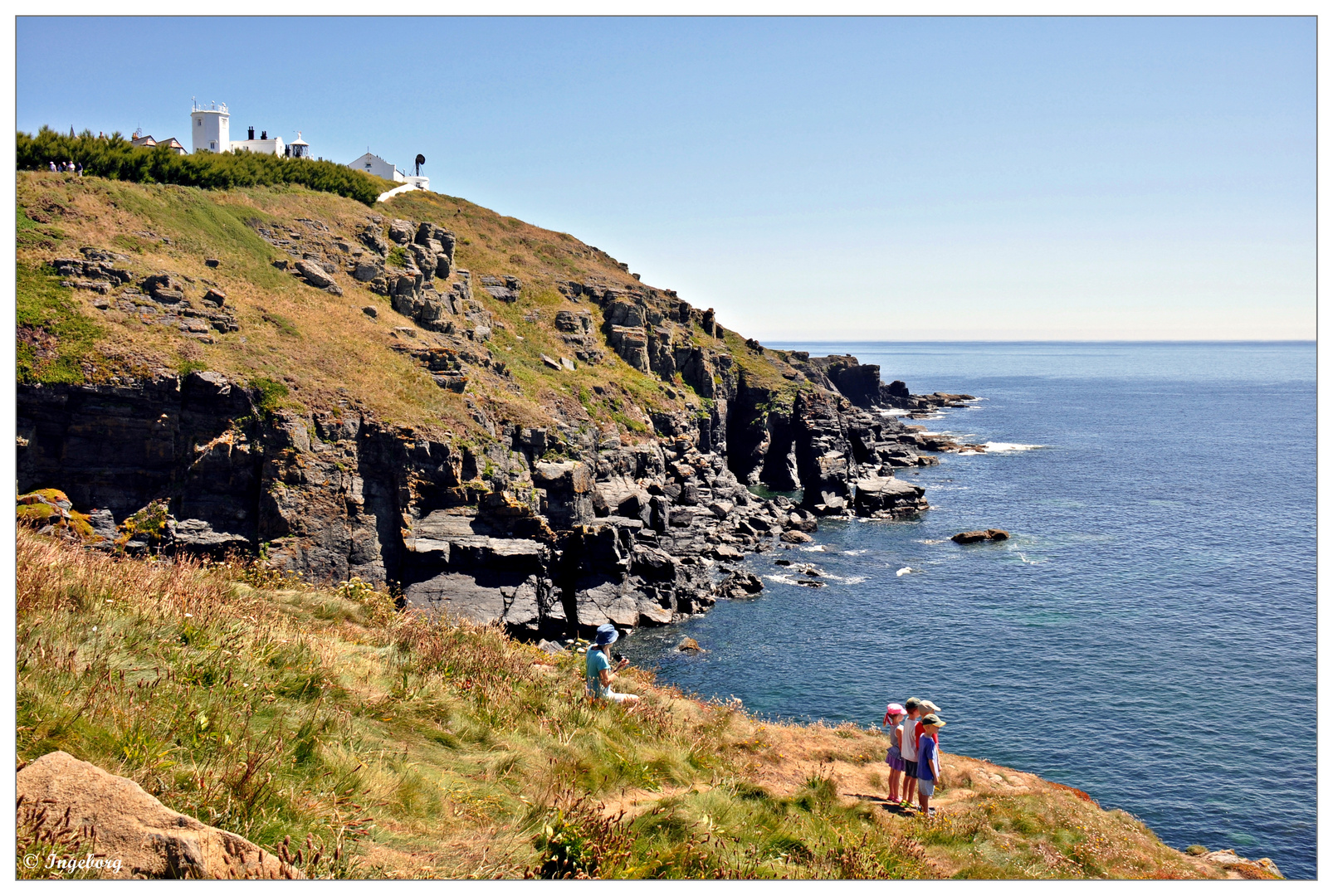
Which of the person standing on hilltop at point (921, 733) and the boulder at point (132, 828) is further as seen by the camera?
the person standing on hilltop at point (921, 733)

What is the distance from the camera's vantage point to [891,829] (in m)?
13.0

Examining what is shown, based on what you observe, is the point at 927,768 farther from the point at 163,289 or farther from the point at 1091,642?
the point at 163,289

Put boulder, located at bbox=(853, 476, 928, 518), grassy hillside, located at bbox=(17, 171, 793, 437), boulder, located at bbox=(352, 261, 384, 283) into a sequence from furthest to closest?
boulder, located at bbox=(853, 476, 928, 518)
boulder, located at bbox=(352, 261, 384, 283)
grassy hillside, located at bbox=(17, 171, 793, 437)

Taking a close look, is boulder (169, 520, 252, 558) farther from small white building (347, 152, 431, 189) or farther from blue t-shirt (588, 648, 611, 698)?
small white building (347, 152, 431, 189)

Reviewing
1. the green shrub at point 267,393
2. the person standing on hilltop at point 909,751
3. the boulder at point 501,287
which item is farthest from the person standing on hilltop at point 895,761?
the boulder at point 501,287

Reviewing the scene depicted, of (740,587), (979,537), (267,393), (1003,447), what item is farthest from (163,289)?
(1003,447)

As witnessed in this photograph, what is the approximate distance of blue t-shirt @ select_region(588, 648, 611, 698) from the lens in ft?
46.6

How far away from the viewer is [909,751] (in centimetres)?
1547

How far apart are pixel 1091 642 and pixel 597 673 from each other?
3952cm

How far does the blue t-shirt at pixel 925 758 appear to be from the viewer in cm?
1498

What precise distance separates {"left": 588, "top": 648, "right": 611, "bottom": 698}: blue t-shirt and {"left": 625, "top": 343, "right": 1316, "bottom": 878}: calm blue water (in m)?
23.9

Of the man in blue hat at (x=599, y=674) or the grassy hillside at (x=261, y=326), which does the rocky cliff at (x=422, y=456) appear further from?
the man in blue hat at (x=599, y=674)

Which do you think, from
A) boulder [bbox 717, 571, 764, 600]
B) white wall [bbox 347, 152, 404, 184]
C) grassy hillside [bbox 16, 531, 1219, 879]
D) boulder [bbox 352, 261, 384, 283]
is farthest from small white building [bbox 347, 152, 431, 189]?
grassy hillside [bbox 16, 531, 1219, 879]

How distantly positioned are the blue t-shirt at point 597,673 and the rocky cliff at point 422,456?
12465 millimetres
